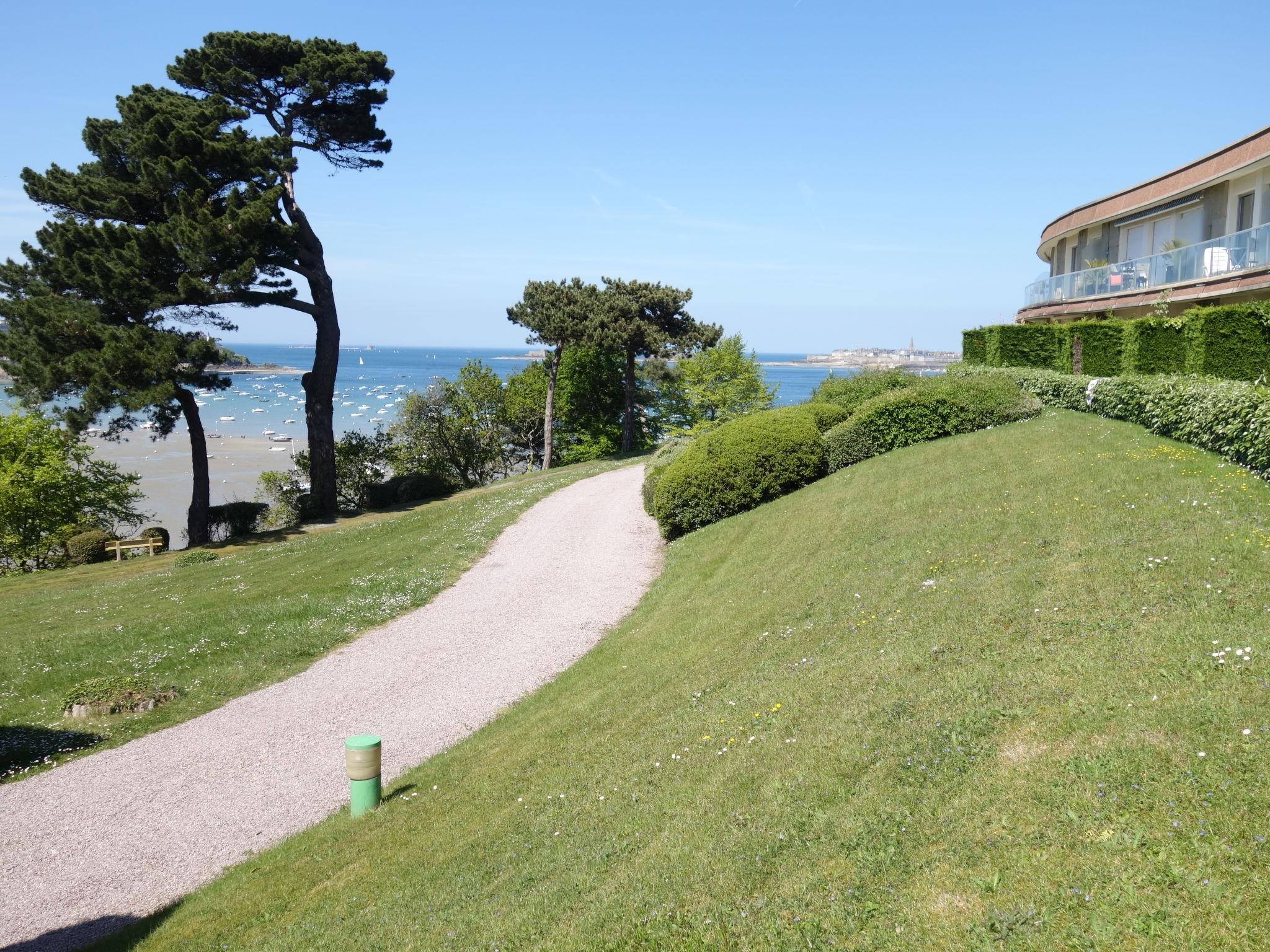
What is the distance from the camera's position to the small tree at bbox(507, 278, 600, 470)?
142ft

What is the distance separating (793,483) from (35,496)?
32.8 metres

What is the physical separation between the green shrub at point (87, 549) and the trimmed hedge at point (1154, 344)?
35613mm

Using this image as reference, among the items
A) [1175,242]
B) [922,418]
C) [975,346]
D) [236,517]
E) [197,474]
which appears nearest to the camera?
[922,418]

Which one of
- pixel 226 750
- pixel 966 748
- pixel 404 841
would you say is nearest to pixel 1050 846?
pixel 966 748

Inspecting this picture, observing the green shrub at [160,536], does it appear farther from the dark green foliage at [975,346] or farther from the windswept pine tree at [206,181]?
the dark green foliage at [975,346]

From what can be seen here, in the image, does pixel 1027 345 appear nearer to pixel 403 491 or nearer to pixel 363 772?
pixel 363 772

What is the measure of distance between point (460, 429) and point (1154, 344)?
41406mm

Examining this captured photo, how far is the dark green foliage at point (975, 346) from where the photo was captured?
29406 millimetres

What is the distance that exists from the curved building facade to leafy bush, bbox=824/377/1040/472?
5.79 meters

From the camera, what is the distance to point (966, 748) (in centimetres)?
614

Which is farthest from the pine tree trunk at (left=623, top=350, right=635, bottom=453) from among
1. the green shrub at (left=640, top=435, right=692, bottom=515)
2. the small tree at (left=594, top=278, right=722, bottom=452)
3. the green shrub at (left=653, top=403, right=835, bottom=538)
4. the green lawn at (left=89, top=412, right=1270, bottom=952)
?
the green lawn at (left=89, top=412, right=1270, bottom=952)

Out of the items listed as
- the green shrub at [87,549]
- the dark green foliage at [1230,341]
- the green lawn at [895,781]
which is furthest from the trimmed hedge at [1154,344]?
the green shrub at [87,549]

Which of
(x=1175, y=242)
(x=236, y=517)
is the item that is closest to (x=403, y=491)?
(x=236, y=517)

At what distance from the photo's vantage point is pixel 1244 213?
23.2 metres
